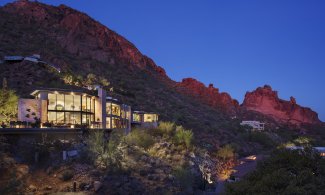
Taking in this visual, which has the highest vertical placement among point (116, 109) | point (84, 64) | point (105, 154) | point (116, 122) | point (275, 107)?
point (84, 64)

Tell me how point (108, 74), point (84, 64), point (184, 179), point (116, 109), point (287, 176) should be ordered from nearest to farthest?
point (287, 176) → point (184, 179) → point (116, 109) → point (108, 74) → point (84, 64)

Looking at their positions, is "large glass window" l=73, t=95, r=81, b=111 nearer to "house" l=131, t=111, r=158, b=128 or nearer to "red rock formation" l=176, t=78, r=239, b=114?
"house" l=131, t=111, r=158, b=128

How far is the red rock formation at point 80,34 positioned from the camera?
71125 mm

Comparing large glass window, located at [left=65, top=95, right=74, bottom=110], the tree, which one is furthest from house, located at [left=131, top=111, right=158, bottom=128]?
the tree

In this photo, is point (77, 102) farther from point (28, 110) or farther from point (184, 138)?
point (184, 138)

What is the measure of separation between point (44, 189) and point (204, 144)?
88.6ft

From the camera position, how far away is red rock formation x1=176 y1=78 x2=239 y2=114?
81.0 meters

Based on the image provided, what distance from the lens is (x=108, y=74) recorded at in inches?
2430

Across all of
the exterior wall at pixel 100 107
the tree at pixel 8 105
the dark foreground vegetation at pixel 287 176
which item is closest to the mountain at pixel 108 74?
the exterior wall at pixel 100 107

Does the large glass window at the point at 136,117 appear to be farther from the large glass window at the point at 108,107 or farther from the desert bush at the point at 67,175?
the desert bush at the point at 67,175

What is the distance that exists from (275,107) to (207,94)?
2892cm

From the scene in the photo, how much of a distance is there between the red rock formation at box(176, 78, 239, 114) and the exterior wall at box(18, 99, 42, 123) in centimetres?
5310

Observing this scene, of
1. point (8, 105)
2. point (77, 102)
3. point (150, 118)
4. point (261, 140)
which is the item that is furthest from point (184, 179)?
point (261, 140)

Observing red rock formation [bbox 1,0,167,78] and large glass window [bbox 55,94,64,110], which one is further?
red rock formation [bbox 1,0,167,78]
